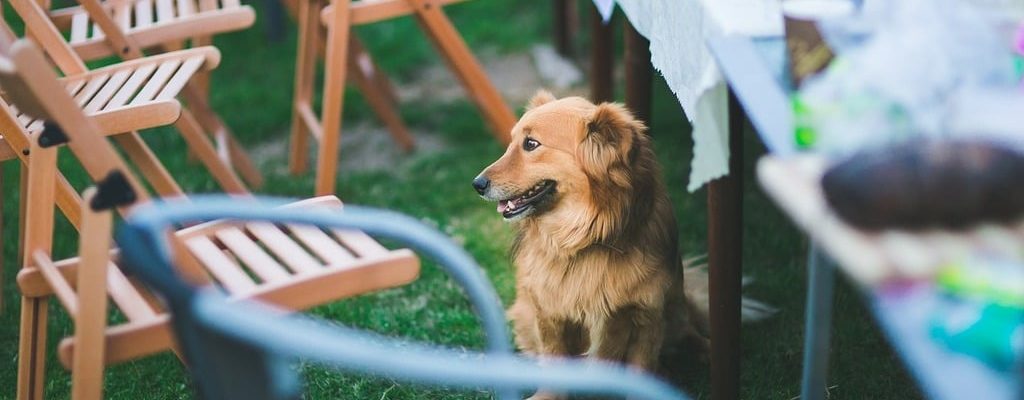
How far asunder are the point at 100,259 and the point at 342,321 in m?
1.39

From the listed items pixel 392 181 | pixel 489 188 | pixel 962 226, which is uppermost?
pixel 962 226

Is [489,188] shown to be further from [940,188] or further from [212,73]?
[212,73]

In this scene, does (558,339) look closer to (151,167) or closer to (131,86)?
(151,167)

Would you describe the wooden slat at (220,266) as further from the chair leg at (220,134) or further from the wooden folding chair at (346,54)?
the chair leg at (220,134)

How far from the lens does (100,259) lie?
5.12ft

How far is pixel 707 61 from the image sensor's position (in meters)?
1.83

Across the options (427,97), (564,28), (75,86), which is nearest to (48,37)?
(75,86)

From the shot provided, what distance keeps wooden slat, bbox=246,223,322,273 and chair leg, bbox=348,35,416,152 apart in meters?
1.93

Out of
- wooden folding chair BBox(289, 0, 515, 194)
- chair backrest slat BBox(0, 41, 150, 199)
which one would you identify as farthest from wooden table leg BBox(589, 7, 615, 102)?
chair backrest slat BBox(0, 41, 150, 199)

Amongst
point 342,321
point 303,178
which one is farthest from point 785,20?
point 303,178

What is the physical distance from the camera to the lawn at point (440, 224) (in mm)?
2559

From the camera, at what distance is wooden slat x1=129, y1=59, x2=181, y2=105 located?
255 cm

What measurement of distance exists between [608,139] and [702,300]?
2.22 ft

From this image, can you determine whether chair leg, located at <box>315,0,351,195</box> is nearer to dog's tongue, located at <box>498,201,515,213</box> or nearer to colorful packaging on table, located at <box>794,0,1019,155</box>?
dog's tongue, located at <box>498,201,515,213</box>
